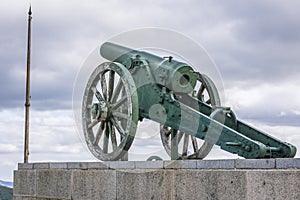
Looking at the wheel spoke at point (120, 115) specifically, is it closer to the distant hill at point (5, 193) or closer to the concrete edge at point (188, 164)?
the concrete edge at point (188, 164)

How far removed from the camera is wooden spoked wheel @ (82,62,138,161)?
8.43 metres

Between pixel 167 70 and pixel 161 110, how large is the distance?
52cm

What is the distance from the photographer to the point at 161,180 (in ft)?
23.8

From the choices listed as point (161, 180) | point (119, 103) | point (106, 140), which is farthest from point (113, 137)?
point (161, 180)

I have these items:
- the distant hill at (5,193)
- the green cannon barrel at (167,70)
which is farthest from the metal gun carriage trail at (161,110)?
the distant hill at (5,193)

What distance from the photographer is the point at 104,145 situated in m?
9.06

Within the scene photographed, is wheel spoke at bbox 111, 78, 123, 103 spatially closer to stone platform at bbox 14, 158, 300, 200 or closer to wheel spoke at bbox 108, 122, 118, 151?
wheel spoke at bbox 108, 122, 118, 151

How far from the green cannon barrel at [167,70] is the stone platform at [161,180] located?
4.24ft

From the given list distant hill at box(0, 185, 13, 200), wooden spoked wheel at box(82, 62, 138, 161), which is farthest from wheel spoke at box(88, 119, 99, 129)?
distant hill at box(0, 185, 13, 200)

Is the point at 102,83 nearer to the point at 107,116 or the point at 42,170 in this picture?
the point at 107,116

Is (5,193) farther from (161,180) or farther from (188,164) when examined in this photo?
(188,164)

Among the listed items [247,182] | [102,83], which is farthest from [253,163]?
[102,83]

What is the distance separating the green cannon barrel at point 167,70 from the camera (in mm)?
8578

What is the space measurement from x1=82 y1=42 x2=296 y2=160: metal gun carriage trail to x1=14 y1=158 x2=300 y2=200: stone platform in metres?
0.49
